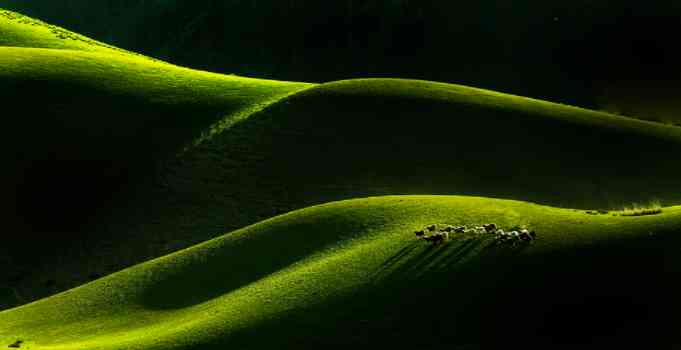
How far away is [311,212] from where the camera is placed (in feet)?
137

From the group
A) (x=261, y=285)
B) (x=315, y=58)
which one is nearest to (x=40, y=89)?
(x=261, y=285)

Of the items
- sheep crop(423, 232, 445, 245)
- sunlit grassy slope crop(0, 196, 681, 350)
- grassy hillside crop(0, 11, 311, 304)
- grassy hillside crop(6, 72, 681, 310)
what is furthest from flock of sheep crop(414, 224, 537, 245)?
grassy hillside crop(0, 11, 311, 304)

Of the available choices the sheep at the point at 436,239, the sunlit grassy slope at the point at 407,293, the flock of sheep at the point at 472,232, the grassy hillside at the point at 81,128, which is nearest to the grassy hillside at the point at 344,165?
the grassy hillside at the point at 81,128

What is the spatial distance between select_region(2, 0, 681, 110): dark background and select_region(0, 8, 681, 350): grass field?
61897 mm

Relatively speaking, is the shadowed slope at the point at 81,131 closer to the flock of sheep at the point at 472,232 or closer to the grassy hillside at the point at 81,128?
the grassy hillside at the point at 81,128

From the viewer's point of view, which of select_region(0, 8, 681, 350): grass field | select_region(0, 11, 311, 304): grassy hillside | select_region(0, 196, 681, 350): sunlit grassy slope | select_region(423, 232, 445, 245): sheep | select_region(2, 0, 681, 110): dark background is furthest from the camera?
select_region(2, 0, 681, 110): dark background

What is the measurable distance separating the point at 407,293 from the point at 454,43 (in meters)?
119

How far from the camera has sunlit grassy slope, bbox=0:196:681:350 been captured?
2898cm

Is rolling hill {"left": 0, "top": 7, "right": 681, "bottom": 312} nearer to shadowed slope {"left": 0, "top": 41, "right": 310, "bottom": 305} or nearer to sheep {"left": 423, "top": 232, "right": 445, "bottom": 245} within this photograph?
shadowed slope {"left": 0, "top": 41, "right": 310, "bottom": 305}

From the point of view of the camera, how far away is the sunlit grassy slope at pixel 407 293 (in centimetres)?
2898

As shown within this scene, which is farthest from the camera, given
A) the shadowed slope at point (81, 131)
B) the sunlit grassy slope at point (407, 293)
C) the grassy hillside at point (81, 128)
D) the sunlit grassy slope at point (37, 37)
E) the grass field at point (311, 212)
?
the sunlit grassy slope at point (37, 37)

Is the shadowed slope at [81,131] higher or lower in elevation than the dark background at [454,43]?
lower

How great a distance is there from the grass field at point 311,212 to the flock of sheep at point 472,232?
16.8 inches

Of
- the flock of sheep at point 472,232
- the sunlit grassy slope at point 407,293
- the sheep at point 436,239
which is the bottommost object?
the sunlit grassy slope at point 407,293
